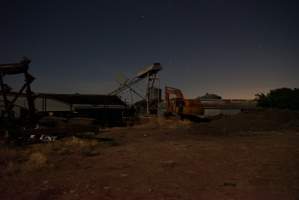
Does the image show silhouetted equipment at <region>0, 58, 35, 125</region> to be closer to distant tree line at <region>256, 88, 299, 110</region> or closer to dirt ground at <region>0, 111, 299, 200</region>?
dirt ground at <region>0, 111, 299, 200</region>

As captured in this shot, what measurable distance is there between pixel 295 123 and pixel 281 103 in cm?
1231

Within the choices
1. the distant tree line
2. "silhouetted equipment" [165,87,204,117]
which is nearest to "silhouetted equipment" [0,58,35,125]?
"silhouetted equipment" [165,87,204,117]

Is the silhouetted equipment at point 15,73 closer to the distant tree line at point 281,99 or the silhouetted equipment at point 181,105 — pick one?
the silhouetted equipment at point 181,105

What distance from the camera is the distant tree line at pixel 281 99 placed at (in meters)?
28.8

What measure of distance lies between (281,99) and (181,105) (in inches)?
549

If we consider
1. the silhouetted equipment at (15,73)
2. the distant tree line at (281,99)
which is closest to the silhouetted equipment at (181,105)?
the distant tree line at (281,99)

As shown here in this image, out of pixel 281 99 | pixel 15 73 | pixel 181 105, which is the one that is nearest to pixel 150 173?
pixel 15 73

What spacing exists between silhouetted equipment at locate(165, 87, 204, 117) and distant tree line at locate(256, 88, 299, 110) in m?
12.1

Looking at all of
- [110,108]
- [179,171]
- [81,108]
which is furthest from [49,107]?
[179,171]

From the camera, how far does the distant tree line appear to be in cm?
2877

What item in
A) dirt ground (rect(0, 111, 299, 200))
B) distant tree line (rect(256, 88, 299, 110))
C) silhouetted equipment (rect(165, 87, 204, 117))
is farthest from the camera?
distant tree line (rect(256, 88, 299, 110))

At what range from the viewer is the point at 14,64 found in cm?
1103

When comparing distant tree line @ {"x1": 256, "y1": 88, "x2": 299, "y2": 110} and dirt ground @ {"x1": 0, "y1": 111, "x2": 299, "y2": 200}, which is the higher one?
distant tree line @ {"x1": 256, "y1": 88, "x2": 299, "y2": 110}

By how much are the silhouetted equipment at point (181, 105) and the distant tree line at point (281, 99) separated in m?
12.1
